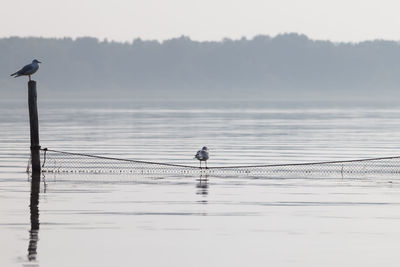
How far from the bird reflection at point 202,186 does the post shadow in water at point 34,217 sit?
171 inches

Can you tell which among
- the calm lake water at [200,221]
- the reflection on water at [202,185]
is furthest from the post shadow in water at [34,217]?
the reflection on water at [202,185]

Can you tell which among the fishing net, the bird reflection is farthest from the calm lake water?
the fishing net

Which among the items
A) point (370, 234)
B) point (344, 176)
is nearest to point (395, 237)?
point (370, 234)

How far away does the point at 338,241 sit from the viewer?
23.7 meters

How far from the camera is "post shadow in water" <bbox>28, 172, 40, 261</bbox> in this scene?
877 inches

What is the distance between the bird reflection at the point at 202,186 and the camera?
3353 centimetres

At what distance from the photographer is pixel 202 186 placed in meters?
35.6

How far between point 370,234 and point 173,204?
6802 mm

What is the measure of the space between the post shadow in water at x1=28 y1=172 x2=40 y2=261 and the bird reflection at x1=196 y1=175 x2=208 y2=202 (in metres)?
4.35

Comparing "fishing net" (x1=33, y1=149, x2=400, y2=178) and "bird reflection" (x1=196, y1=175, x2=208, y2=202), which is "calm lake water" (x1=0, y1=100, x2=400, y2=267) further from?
"fishing net" (x1=33, y1=149, x2=400, y2=178)

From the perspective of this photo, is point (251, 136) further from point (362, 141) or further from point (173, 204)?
point (173, 204)

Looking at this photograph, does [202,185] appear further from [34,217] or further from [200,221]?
[34,217]

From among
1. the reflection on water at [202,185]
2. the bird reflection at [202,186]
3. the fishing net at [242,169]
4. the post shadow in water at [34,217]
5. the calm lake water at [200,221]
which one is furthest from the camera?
the fishing net at [242,169]

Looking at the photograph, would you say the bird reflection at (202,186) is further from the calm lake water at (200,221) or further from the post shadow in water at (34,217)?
the post shadow in water at (34,217)
